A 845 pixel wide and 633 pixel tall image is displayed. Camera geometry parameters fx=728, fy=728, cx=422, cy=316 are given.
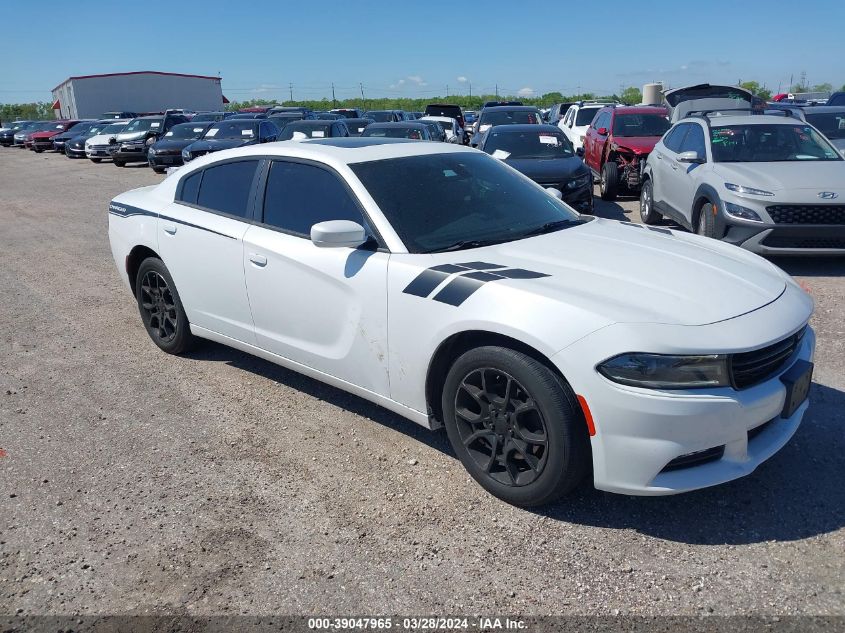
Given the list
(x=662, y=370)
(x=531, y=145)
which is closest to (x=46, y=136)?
(x=531, y=145)

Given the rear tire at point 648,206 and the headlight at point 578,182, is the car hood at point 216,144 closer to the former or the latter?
the headlight at point 578,182

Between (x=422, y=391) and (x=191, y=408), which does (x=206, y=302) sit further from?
(x=422, y=391)

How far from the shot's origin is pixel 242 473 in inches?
148

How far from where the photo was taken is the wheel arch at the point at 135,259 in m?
5.38

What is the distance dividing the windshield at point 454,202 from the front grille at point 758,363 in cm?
142

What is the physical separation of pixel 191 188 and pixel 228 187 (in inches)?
18.5

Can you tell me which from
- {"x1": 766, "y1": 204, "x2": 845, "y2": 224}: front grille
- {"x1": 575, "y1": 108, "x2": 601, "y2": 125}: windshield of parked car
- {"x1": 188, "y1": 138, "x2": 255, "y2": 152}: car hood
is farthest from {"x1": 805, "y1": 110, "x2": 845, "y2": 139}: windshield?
{"x1": 188, "y1": 138, "x2": 255, "y2": 152}: car hood

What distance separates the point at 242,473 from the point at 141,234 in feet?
7.74

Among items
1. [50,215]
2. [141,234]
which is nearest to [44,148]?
[50,215]

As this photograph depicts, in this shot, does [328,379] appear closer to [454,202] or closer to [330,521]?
[330,521]

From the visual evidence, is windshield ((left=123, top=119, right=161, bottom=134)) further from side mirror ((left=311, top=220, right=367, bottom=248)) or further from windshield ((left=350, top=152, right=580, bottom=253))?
side mirror ((left=311, top=220, right=367, bottom=248))

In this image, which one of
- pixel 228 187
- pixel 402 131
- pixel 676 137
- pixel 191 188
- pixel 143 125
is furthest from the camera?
pixel 143 125

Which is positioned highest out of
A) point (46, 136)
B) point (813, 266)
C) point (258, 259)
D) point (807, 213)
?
point (258, 259)

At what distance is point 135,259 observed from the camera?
5520mm
